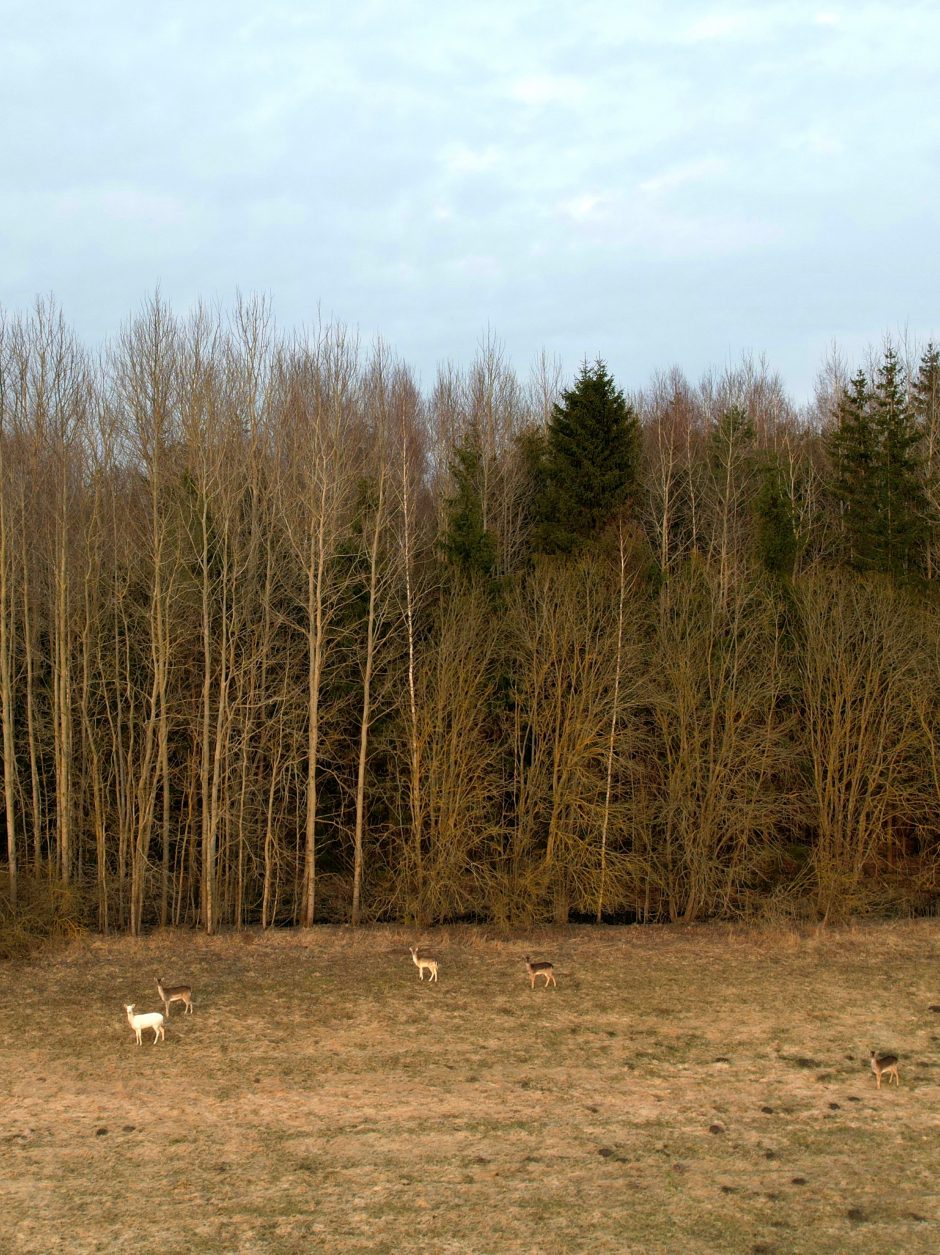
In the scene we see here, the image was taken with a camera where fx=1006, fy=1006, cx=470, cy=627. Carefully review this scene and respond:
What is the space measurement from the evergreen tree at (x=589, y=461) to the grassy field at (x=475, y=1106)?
14.5 metres

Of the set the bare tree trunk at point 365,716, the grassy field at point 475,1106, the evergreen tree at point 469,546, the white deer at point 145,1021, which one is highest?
the evergreen tree at point 469,546

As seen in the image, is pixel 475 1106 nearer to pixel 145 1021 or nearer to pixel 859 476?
pixel 145 1021

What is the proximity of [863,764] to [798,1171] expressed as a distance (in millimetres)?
14884

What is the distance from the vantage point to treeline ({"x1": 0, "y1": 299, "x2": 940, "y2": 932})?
819 inches

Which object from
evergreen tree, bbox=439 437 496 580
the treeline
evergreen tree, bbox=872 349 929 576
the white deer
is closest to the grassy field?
the white deer

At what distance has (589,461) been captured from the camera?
1142 inches

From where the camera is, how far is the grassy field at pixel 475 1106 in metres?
8.10

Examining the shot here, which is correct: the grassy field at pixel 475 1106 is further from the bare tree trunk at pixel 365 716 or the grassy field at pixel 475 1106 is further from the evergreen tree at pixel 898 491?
the evergreen tree at pixel 898 491

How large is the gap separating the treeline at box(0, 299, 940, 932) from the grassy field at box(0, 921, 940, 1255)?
14.9ft

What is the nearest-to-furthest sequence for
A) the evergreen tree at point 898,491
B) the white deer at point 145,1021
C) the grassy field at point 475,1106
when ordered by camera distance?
the grassy field at point 475,1106 < the white deer at point 145,1021 < the evergreen tree at point 898,491

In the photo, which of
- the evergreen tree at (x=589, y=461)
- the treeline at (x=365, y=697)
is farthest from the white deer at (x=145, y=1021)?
the evergreen tree at (x=589, y=461)

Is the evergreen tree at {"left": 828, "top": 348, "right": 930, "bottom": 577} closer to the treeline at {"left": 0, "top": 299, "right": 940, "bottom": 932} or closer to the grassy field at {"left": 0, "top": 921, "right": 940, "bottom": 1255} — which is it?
the treeline at {"left": 0, "top": 299, "right": 940, "bottom": 932}

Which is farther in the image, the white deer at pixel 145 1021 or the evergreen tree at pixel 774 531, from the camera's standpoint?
the evergreen tree at pixel 774 531

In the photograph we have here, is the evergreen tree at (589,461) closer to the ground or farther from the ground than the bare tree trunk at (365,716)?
farther from the ground
